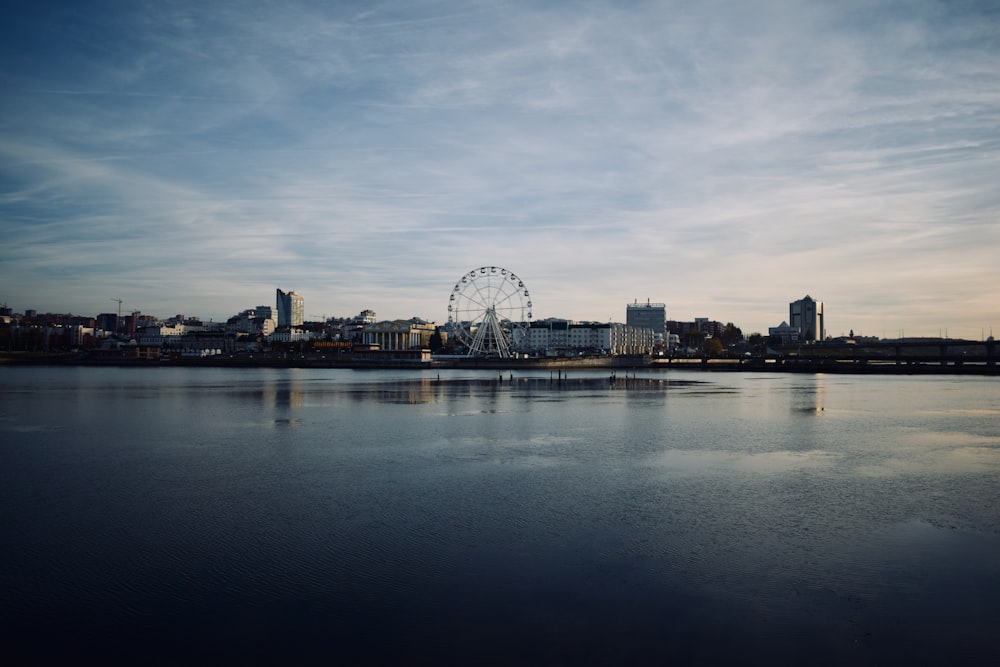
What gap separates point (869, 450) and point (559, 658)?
17950 millimetres

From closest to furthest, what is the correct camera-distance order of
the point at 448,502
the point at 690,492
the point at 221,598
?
the point at 221,598
the point at 448,502
the point at 690,492

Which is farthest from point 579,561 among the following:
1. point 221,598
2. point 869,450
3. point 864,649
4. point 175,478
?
point 869,450

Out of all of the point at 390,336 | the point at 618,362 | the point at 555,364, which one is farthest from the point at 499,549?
the point at 390,336

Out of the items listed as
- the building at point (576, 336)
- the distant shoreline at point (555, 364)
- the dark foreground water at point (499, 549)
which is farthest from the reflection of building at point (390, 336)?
the dark foreground water at point (499, 549)

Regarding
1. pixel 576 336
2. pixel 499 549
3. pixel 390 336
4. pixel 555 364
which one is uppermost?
pixel 576 336

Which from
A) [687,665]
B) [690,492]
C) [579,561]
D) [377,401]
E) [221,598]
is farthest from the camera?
[377,401]

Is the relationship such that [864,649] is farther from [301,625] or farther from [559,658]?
[301,625]

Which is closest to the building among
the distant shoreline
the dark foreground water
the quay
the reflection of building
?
the reflection of building

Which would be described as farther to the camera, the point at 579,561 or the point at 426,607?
the point at 579,561

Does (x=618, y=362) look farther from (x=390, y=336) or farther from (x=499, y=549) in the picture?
(x=499, y=549)

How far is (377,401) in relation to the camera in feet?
134

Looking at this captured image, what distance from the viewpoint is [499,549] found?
37.2 feet

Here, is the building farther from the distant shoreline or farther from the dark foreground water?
the dark foreground water

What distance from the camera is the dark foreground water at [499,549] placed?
805cm
